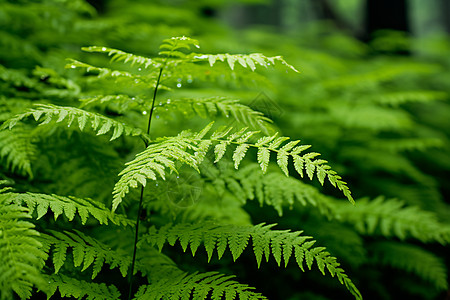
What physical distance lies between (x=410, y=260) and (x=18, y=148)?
10.5ft

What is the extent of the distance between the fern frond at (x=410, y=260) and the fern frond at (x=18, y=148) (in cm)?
281

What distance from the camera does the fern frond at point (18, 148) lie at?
1701 millimetres

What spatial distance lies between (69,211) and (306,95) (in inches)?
133

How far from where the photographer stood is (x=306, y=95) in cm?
418

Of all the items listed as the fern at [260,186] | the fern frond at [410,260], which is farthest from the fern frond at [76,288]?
the fern frond at [410,260]

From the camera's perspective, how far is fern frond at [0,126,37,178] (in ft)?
5.58

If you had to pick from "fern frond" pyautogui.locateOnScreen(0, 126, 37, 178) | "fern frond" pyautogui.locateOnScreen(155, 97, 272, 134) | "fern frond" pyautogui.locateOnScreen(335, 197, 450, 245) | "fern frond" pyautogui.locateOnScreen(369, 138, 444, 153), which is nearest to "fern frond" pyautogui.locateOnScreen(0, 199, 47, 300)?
"fern frond" pyautogui.locateOnScreen(0, 126, 37, 178)

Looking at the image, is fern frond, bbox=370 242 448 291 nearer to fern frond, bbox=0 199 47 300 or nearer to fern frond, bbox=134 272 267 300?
fern frond, bbox=134 272 267 300

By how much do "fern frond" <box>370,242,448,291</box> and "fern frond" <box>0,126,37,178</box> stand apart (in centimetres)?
281

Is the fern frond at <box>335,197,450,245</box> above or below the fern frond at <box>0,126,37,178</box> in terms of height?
below

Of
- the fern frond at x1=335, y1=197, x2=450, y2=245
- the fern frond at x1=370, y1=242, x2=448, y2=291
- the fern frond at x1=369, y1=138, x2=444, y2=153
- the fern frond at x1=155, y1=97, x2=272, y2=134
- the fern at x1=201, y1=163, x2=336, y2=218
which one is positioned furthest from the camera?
the fern frond at x1=369, y1=138, x2=444, y2=153

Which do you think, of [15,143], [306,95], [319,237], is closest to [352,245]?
[319,237]

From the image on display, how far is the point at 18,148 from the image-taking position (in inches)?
69.1

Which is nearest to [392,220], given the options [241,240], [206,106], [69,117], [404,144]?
[404,144]
